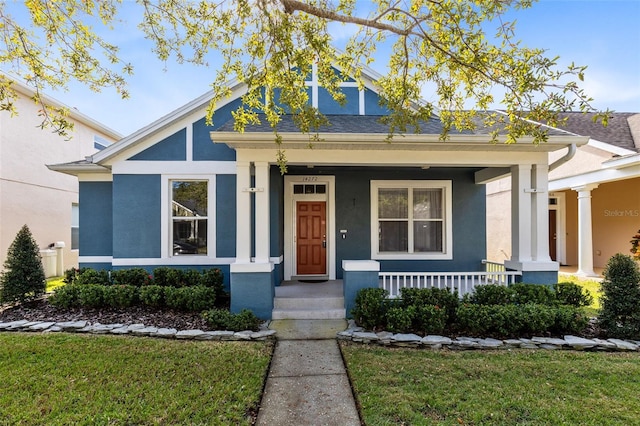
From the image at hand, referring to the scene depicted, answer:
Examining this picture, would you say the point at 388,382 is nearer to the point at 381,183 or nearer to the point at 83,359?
the point at 83,359

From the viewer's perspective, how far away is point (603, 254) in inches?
502

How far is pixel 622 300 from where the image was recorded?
5188 mm

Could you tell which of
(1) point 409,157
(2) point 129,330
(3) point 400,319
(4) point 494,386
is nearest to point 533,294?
(3) point 400,319

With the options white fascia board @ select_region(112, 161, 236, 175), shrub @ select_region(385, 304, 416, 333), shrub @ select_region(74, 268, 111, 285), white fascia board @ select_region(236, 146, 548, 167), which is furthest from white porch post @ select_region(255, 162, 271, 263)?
shrub @ select_region(74, 268, 111, 285)

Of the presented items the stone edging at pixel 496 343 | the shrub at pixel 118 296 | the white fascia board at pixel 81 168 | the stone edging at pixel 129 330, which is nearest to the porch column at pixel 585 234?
the stone edging at pixel 496 343

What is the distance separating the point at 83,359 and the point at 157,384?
59.9 inches

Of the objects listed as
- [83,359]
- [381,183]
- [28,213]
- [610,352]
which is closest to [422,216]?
[381,183]

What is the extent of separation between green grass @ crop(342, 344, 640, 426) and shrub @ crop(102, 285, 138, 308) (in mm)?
4534

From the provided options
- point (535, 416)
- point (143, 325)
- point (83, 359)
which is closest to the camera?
point (535, 416)

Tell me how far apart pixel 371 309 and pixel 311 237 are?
335 cm

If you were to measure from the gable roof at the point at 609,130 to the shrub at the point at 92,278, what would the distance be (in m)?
13.7

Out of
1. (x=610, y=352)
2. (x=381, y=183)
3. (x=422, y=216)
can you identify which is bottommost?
(x=610, y=352)

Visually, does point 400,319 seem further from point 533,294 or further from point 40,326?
point 40,326

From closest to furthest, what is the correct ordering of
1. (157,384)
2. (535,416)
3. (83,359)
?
(535,416)
(157,384)
(83,359)
